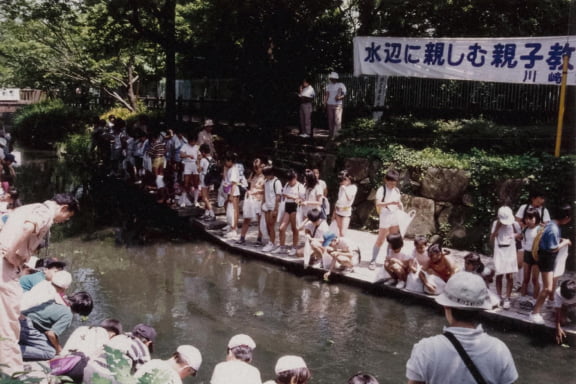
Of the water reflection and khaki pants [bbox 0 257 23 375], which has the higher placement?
khaki pants [bbox 0 257 23 375]

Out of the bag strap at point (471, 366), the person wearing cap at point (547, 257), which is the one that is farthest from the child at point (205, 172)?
the bag strap at point (471, 366)

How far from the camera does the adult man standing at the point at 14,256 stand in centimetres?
520

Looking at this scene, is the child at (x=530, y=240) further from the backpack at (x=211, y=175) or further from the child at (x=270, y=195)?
the backpack at (x=211, y=175)

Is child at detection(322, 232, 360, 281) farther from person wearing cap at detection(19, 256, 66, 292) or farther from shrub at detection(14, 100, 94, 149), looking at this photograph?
shrub at detection(14, 100, 94, 149)

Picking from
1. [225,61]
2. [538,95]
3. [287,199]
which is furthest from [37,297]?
[225,61]

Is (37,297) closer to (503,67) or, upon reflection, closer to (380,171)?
(380,171)

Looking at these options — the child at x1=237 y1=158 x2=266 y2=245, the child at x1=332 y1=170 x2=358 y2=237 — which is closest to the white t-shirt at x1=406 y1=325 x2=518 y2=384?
the child at x1=332 y1=170 x2=358 y2=237

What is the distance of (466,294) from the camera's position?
330 cm

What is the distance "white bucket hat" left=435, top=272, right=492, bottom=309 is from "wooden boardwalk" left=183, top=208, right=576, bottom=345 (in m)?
5.52

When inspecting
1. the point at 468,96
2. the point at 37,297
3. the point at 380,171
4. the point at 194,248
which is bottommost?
the point at 194,248

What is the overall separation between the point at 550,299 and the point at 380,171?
5756 millimetres

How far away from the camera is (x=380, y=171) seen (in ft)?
45.8

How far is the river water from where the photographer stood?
7.61 meters

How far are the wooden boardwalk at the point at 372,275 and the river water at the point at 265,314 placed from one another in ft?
0.52
